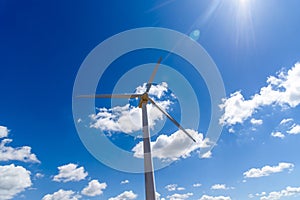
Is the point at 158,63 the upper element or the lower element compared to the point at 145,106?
upper

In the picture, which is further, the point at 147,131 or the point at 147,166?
the point at 147,131

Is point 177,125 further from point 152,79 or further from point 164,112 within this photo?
point 152,79

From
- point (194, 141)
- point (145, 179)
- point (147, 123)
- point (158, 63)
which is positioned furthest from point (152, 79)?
point (145, 179)

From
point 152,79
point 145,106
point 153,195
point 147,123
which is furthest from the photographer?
point 152,79

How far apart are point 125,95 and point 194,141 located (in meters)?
13.6

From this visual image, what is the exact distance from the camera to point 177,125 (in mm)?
42969

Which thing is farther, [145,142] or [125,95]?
[125,95]

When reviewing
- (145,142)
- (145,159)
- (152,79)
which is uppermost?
(152,79)

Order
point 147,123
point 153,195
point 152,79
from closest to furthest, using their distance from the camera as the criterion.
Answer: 1. point 153,195
2. point 147,123
3. point 152,79

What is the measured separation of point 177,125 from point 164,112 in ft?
10.4

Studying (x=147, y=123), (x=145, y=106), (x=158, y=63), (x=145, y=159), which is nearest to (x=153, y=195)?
(x=145, y=159)

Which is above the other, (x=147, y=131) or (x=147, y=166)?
(x=147, y=131)

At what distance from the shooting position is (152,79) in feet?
144

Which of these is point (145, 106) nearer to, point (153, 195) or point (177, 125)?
point (177, 125)
